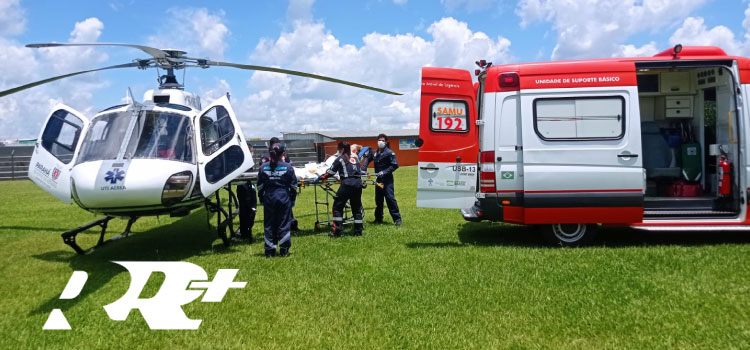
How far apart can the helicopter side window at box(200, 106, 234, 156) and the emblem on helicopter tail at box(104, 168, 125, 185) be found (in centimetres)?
126

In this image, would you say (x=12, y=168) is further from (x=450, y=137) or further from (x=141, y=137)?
(x=450, y=137)

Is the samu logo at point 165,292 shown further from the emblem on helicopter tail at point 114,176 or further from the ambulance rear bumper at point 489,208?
the ambulance rear bumper at point 489,208

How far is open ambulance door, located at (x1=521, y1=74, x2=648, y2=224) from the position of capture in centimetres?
683

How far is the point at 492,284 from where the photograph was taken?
5527mm

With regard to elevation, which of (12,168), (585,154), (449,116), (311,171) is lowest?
(311,171)

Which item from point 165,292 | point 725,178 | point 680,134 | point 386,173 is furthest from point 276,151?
point 680,134

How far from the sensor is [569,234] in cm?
736

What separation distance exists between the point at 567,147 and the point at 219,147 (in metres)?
5.14

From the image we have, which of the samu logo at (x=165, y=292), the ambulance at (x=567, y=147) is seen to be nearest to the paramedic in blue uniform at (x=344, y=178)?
the ambulance at (x=567, y=147)

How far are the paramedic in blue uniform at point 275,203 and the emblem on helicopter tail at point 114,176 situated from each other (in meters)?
1.90

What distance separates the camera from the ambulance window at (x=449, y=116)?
24.5 feet

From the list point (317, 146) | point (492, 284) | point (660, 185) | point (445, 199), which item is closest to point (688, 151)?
point (660, 185)

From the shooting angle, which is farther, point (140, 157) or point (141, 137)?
point (141, 137)

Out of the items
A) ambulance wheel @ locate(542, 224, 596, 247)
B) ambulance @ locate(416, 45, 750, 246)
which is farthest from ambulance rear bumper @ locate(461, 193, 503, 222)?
ambulance wheel @ locate(542, 224, 596, 247)
